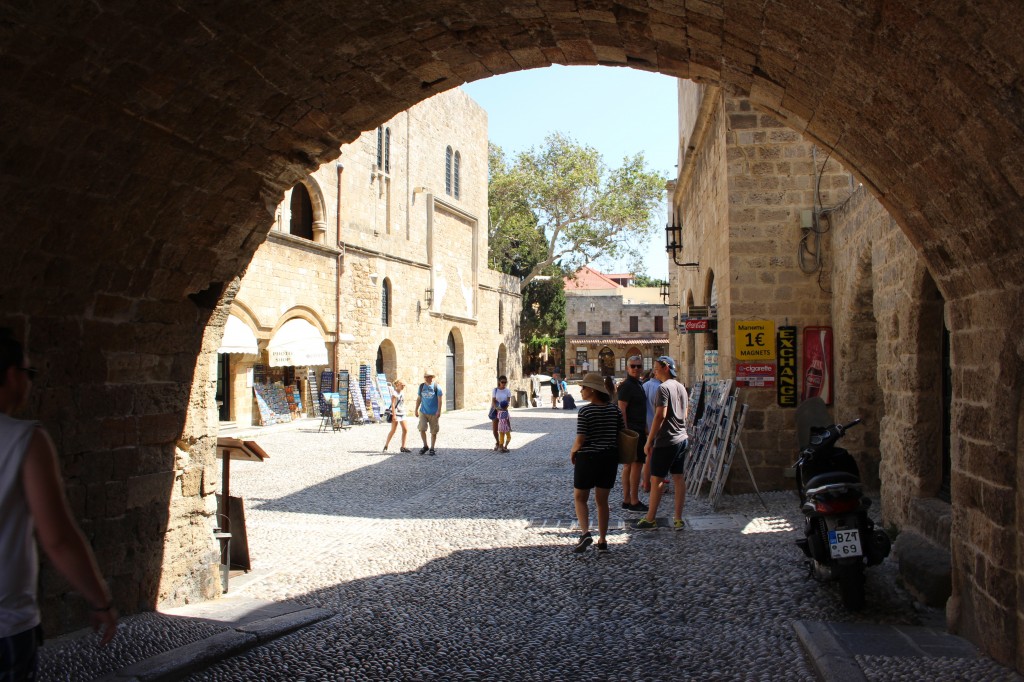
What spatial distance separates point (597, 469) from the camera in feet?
22.5

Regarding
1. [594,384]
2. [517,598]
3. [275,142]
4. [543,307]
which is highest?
[543,307]

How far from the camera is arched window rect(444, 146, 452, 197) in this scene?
2920 centimetres

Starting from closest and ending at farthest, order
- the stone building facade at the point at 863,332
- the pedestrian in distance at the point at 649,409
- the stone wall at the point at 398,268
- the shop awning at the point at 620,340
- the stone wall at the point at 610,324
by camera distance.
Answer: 1. the stone building facade at the point at 863,332
2. the pedestrian in distance at the point at 649,409
3. the stone wall at the point at 398,268
4. the shop awning at the point at 620,340
5. the stone wall at the point at 610,324

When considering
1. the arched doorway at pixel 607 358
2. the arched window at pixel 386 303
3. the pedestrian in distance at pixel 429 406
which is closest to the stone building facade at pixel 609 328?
the arched doorway at pixel 607 358

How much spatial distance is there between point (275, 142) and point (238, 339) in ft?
42.3

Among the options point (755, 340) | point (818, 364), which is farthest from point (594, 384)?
point (818, 364)

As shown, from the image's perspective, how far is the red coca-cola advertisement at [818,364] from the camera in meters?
9.48

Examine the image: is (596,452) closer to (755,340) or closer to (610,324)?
(755,340)

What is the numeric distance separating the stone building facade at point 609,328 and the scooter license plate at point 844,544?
5616 centimetres

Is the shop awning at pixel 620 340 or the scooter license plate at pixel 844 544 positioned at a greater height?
the shop awning at pixel 620 340

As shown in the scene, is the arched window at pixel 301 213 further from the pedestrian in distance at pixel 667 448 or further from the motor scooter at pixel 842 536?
the motor scooter at pixel 842 536

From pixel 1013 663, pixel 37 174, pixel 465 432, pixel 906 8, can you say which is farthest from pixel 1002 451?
pixel 465 432

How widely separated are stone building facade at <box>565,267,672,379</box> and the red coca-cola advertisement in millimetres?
51479

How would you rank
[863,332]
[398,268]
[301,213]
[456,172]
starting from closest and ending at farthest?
[863,332] < [301,213] < [398,268] < [456,172]
